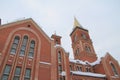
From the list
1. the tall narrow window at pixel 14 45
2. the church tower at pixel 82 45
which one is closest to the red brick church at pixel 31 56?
the tall narrow window at pixel 14 45

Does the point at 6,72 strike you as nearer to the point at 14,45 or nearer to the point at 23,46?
the point at 14,45

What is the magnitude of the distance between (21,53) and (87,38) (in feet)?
130

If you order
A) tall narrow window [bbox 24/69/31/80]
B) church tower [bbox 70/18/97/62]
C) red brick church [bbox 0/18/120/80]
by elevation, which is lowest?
tall narrow window [bbox 24/69/31/80]

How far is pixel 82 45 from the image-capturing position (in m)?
50.7

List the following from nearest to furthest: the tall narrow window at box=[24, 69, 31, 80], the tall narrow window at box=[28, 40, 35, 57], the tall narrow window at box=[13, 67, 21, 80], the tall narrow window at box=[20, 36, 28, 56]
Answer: the tall narrow window at box=[13, 67, 21, 80] → the tall narrow window at box=[24, 69, 31, 80] → the tall narrow window at box=[20, 36, 28, 56] → the tall narrow window at box=[28, 40, 35, 57]

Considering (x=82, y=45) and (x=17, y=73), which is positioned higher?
(x=82, y=45)

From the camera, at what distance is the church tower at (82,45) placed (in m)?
47.6

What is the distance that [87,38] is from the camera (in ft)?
183

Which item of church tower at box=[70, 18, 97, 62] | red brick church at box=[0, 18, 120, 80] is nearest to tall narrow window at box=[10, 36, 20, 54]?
red brick church at box=[0, 18, 120, 80]

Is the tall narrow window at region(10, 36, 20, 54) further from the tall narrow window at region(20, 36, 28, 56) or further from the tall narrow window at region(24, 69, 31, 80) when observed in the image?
the tall narrow window at region(24, 69, 31, 80)

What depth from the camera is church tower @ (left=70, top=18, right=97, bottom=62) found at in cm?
4756

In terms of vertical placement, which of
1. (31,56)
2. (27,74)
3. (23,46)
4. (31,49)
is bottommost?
(27,74)

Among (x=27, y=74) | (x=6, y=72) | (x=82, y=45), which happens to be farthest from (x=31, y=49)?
(x=82, y=45)

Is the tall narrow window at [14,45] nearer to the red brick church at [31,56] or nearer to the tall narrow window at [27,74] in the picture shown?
the red brick church at [31,56]
